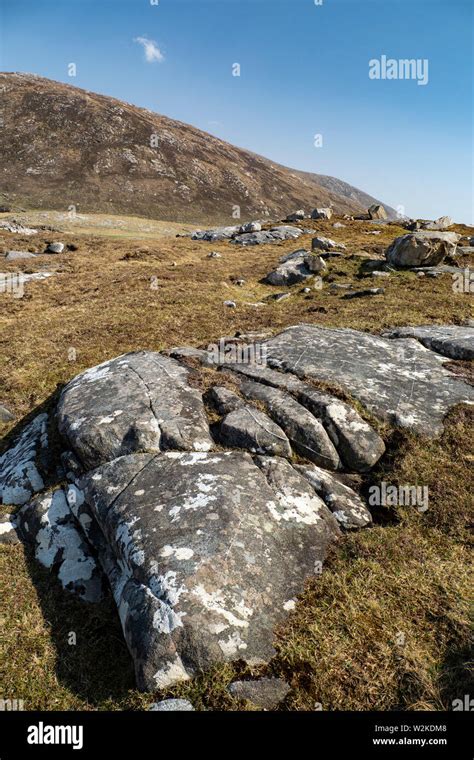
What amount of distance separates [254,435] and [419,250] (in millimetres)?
29571

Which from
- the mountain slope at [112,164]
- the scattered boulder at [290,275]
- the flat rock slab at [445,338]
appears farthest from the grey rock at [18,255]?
the mountain slope at [112,164]

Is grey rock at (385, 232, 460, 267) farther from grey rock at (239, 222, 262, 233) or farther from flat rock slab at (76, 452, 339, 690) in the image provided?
grey rock at (239, 222, 262, 233)

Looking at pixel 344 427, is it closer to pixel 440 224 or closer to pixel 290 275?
pixel 290 275

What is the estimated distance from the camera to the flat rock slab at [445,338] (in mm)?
13844

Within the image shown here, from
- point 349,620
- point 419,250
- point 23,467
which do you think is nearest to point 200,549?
point 349,620

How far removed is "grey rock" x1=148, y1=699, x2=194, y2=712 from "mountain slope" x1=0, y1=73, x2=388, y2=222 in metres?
90.7

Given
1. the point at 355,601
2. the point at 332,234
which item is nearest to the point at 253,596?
the point at 355,601

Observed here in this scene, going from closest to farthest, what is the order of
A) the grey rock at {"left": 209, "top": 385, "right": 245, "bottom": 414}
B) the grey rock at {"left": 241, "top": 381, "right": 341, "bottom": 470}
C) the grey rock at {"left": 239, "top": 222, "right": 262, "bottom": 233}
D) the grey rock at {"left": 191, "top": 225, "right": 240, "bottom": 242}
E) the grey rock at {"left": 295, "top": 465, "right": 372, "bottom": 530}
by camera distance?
the grey rock at {"left": 295, "top": 465, "right": 372, "bottom": 530}, the grey rock at {"left": 241, "top": 381, "right": 341, "bottom": 470}, the grey rock at {"left": 209, "top": 385, "right": 245, "bottom": 414}, the grey rock at {"left": 191, "top": 225, "right": 240, "bottom": 242}, the grey rock at {"left": 239, "top": 222, "right": 262, "bottom": 233}

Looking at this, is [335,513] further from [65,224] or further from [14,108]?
[14,108]

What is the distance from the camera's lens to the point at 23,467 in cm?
981

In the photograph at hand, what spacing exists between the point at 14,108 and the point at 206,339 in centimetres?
12226

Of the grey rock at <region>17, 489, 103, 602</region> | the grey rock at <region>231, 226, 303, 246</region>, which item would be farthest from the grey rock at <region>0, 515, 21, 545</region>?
the grey rock at <region>231, 226, 303, 246</region>

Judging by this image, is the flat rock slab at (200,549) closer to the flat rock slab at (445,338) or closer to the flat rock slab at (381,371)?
the flat rock slab at (381,371)

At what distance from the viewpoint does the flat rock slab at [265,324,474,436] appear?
1059 cm
